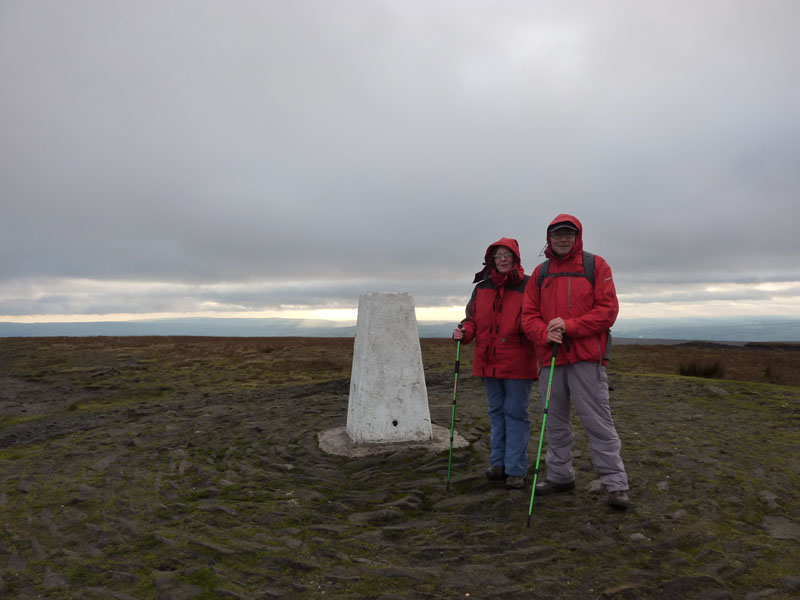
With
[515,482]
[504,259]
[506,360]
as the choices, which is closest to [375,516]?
[515,482]

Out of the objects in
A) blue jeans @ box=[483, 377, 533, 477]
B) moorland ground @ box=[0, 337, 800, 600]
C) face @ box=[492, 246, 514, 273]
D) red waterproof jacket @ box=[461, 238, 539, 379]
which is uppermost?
face @ box=[492, 246, 514, 273]

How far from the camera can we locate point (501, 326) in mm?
5512

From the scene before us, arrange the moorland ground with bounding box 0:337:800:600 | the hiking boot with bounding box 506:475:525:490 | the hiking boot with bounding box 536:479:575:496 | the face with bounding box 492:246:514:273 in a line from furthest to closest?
the face with bounding box 492:246:514:273
the hiking boot with bounding box 506:475:525:490
the hiking boot with bounding box 536:479:575:496
the moorland ground with bounding box 0:337:800:600

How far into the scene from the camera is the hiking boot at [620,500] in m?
4.63

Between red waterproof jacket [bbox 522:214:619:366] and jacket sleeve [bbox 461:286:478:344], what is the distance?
2.81 ft

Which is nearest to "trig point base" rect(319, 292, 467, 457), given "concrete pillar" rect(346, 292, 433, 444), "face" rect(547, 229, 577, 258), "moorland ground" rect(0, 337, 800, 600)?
"concrete pillar" rect(346, 292, 433, 444)

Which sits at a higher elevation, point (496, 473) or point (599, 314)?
point (599, 314)

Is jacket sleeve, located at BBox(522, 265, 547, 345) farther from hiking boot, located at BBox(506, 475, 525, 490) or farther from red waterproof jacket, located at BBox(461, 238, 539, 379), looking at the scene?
hiking boot, located at BBox(506, 475, 525, 490)

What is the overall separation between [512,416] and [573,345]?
3.91ft

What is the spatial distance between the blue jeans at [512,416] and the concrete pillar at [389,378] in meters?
1.83

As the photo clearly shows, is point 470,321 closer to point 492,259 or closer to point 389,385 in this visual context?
point 492,259

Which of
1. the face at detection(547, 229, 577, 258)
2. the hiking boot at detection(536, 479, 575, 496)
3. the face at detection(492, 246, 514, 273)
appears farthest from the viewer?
the face at detection(492, 246, 514, 273)

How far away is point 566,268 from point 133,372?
62.7 feet

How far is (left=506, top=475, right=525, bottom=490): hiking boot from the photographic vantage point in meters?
5.36
